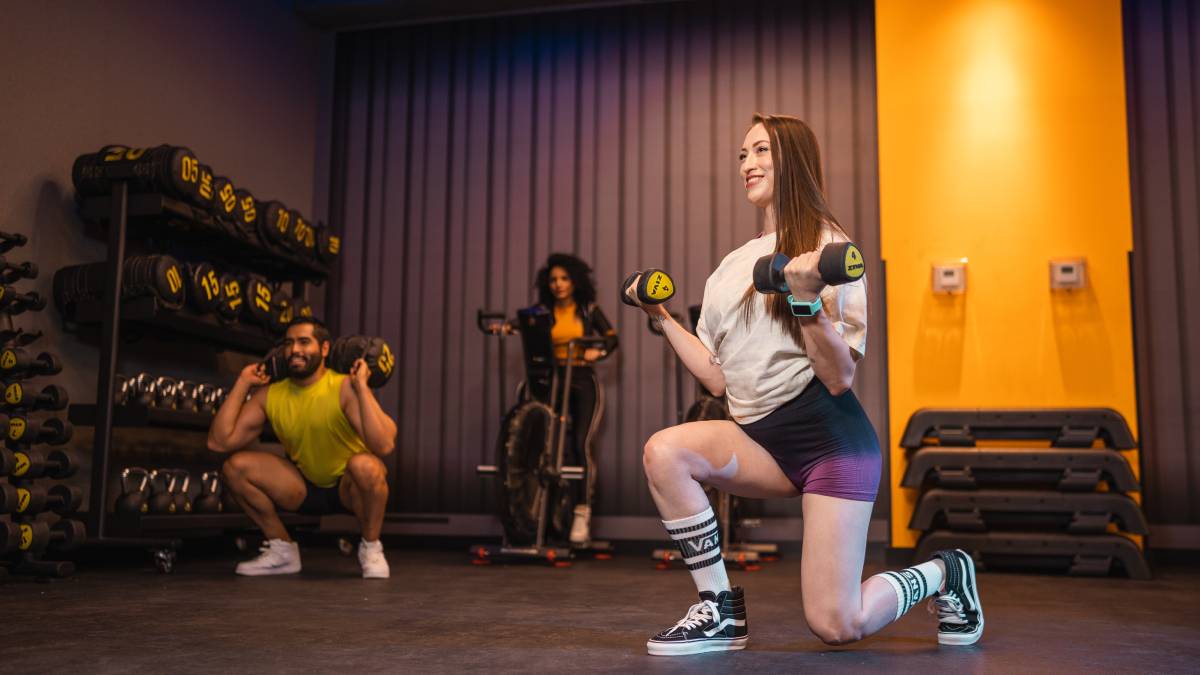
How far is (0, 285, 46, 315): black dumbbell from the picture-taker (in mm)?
3733

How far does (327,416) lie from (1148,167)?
4.43 metres

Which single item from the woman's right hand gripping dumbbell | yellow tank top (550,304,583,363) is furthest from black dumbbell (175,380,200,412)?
the woman's right hand gripping dumbbell

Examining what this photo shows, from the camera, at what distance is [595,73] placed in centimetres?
634

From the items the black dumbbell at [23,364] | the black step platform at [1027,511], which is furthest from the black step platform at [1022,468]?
the black dumbbell at [23,364]

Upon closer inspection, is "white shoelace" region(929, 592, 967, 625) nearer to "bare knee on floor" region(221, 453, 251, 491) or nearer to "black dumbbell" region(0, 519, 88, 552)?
"bare knee on floor" region(221, 453, 251, 491)

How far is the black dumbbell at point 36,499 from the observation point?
362cm

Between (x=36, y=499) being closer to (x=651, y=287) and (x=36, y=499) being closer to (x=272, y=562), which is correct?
(x=272, y=562)

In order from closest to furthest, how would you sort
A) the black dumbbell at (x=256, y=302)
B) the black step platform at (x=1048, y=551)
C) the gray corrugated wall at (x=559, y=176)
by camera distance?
the black step platform at (x=1048, y=551) → the black dumbbell at (x=256, y=302) → the gray corrugated wall at (x=559, y=176)

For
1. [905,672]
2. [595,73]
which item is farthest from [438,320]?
[905,672]

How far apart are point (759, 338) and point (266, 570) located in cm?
268

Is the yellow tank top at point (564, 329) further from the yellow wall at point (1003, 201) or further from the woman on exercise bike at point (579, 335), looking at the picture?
the yellow wall at point (1003, 201)

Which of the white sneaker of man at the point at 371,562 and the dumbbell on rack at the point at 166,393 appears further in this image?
the dumbbell on rack at the point at 166,393

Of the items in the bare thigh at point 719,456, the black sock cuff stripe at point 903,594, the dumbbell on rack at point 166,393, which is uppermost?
the dumbbell on rack at point 166,393

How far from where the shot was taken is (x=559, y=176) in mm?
6305
